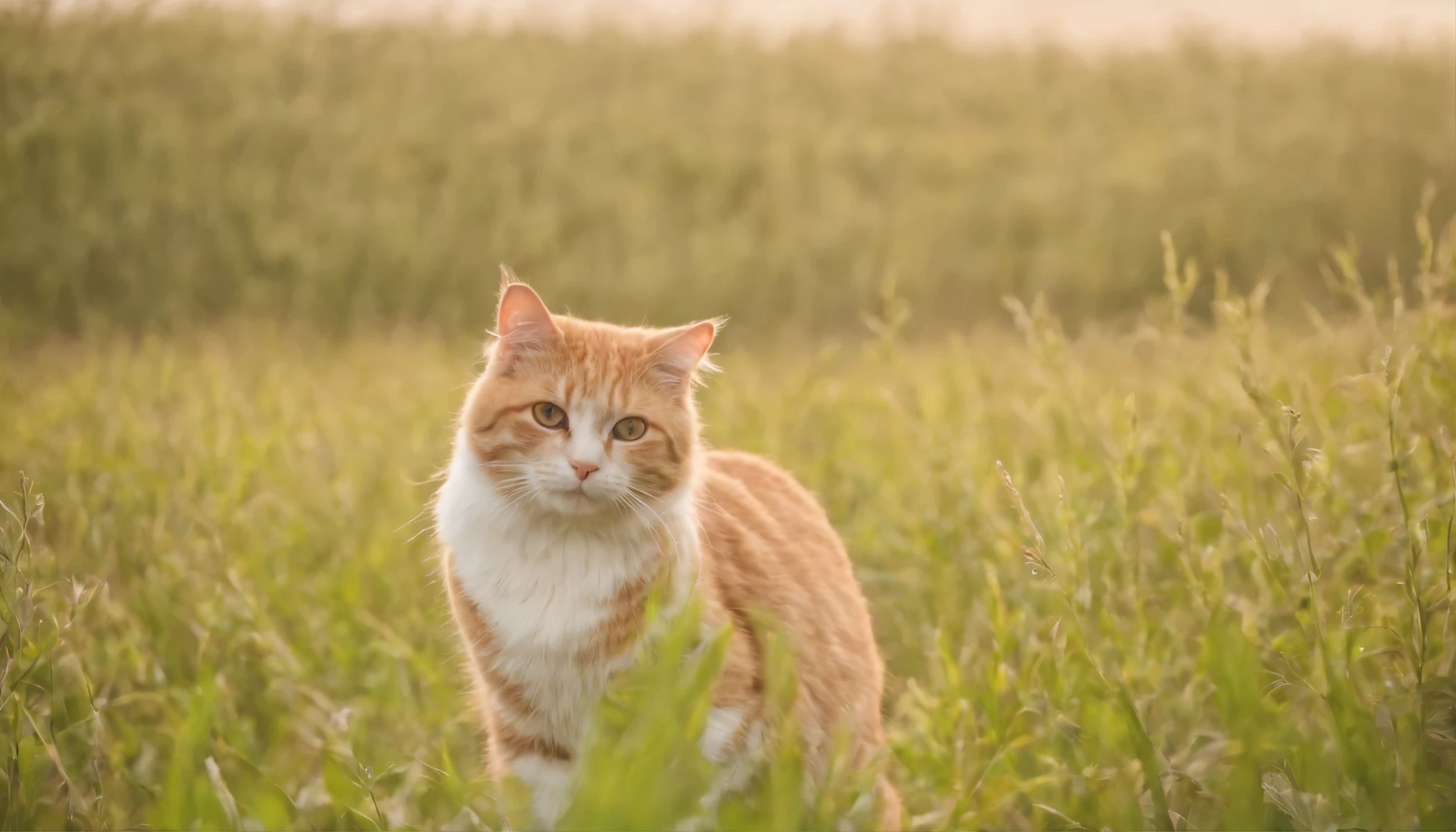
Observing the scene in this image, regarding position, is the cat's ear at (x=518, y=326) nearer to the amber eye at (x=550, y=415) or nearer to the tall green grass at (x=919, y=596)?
the amber eye at (x=550, y=415)

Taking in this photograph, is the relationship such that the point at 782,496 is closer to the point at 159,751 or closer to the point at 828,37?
the point at 159,751

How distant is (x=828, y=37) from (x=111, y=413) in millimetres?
5854

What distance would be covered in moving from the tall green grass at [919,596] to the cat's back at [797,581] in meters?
0.13

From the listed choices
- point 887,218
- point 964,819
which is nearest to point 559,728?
point 964,819

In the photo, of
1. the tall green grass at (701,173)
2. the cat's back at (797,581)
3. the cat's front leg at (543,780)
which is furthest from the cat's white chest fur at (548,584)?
the tall green grass at (701,173)

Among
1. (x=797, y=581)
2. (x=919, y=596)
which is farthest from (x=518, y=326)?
(x=919, y=596)

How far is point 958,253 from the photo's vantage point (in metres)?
6.03

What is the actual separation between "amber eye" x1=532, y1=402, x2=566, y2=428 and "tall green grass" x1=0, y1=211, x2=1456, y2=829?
0.59m

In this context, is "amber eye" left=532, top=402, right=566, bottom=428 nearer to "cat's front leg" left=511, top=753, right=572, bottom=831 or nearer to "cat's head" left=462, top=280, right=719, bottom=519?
"cat's head" left=462, top=280, right=719, bottom=519

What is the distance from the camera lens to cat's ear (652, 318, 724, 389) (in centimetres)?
184

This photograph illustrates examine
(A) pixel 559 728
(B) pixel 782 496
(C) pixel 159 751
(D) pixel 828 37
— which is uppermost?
(D) pixel 828 37

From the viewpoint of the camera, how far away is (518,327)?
1.84 m

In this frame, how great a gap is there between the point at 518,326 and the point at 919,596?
1.20 meters

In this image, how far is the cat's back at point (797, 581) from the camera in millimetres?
1675
